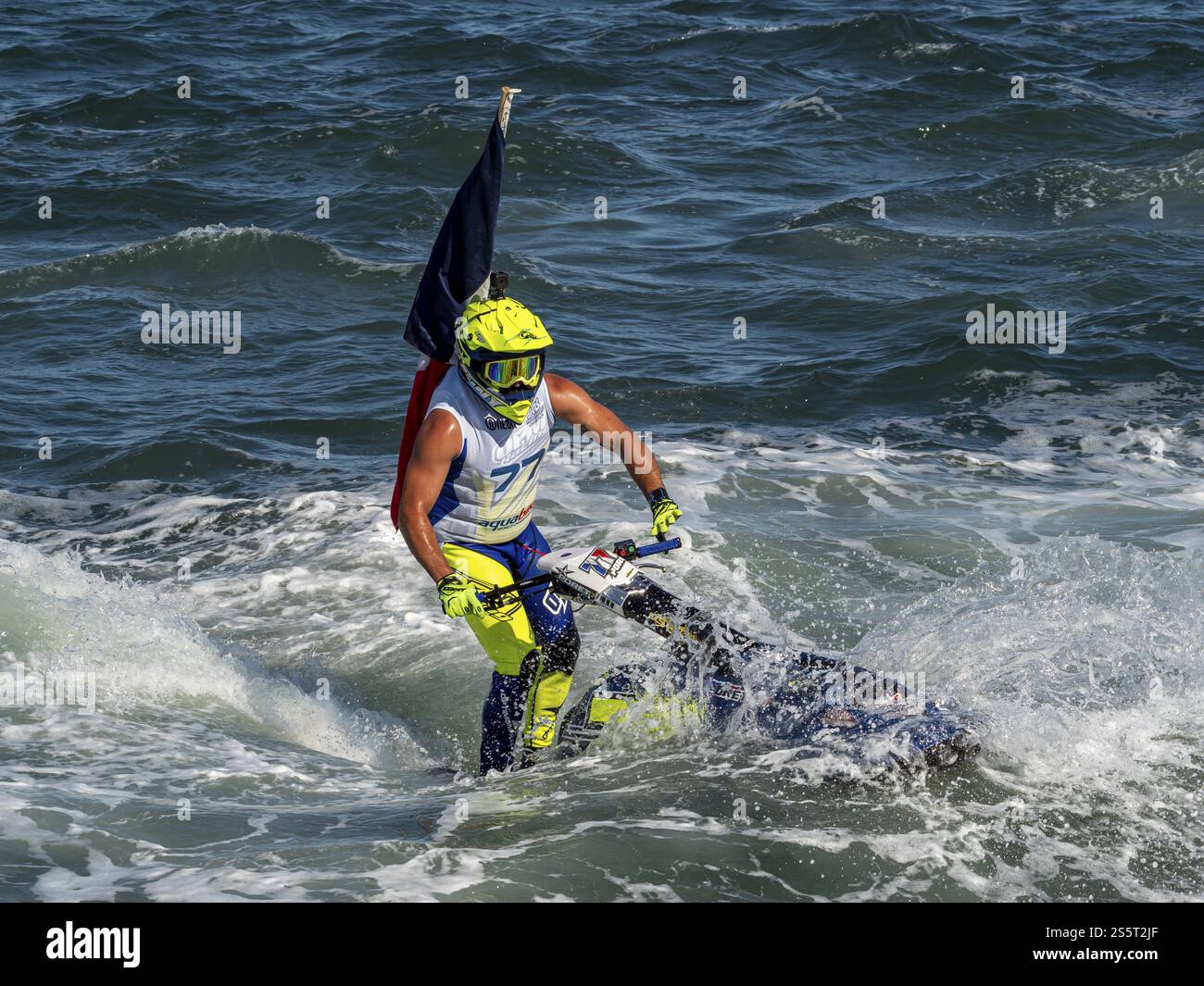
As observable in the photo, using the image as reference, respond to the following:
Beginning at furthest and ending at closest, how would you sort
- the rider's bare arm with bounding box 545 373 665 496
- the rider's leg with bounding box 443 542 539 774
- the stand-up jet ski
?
the rider's bare arm with bounding box 545 373 665 496
the rider's leg with bounding box 443 542 539 774
the stand-up jet ski

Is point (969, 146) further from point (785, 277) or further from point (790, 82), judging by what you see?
point (785, 277)

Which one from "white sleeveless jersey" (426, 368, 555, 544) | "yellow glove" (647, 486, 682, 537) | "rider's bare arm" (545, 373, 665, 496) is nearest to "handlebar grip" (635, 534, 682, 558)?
"yellow glove" (647, 486, 682, 537)

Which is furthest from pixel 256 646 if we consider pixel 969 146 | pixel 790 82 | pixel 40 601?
pixel 790 82

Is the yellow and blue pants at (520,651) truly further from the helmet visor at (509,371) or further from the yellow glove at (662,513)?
the helmet visor at (509,371)

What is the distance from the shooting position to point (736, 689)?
6.46m

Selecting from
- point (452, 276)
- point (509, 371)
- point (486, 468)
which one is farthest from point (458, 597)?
point (452, 276)

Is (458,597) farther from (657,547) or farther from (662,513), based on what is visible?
(662,513)

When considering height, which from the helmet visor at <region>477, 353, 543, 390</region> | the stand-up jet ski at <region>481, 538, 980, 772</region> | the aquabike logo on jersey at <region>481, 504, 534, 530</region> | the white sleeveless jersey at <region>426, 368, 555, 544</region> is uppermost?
the helmet visor at <region>477, 353, 543, 390</region>

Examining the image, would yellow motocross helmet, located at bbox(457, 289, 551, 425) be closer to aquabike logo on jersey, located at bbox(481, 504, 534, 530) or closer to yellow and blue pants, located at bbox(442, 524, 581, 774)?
aquabike logo on jersey, located at bbox(481, 504, 534, 530)

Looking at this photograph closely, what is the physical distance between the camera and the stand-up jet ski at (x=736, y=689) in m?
6.07

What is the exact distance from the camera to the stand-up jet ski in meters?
6.07

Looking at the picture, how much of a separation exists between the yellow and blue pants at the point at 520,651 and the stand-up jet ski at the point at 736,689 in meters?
0.10

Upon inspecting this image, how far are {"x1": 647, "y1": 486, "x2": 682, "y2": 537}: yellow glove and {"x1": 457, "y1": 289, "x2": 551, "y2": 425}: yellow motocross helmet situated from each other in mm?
823

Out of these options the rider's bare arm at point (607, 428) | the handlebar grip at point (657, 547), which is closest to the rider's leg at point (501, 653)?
the handlebar grip at point (657, 547)
